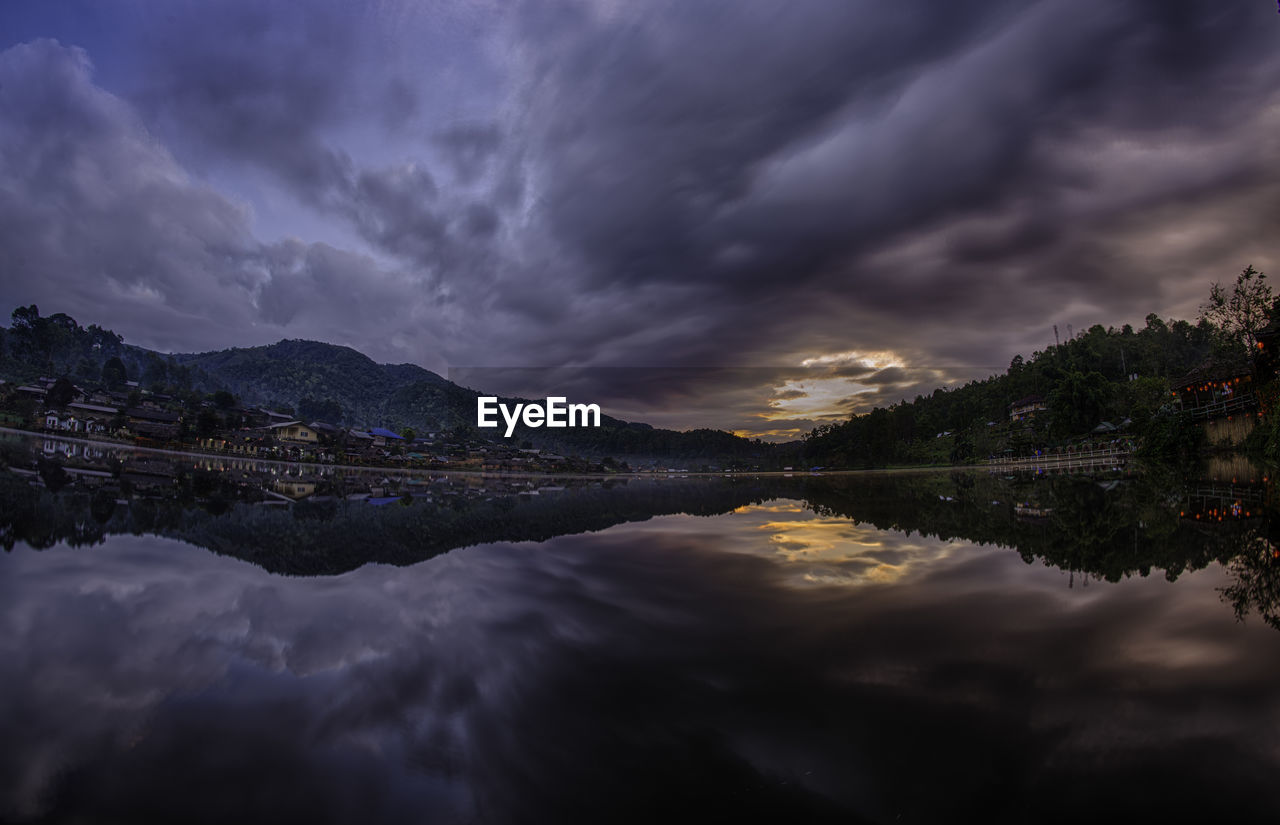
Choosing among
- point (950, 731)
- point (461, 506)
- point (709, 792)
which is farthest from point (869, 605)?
point (461, 506)

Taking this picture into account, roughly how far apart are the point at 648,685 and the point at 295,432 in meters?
84.2

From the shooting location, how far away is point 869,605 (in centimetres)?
543

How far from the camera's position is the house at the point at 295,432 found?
69.3 metres

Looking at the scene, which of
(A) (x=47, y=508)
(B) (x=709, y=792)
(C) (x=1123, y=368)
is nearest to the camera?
(B) (x=709, y=792)

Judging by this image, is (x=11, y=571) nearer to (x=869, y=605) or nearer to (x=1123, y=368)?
(x=869, y=605)

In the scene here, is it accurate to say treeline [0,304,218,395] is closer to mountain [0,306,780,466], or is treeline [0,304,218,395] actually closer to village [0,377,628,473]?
mountain [0,306,780,466]

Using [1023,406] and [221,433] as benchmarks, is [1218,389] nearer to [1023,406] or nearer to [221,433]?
[1023,406]

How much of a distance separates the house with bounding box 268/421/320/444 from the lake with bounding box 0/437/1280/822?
240 feet

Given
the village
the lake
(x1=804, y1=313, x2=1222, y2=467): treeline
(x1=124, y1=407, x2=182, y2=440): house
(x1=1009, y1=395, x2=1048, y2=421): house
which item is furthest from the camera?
(x1=1009, y1=395, x2=1048, y2=421): house

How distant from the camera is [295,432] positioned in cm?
7144

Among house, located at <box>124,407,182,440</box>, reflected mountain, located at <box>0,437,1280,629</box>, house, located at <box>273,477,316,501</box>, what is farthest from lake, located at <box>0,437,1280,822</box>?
house, located at <box>124,407,182,440</box>

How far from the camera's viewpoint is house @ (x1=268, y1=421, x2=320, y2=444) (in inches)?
2730

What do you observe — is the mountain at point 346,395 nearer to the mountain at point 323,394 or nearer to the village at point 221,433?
the mountain at point 323,394

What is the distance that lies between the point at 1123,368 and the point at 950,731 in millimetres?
95434
